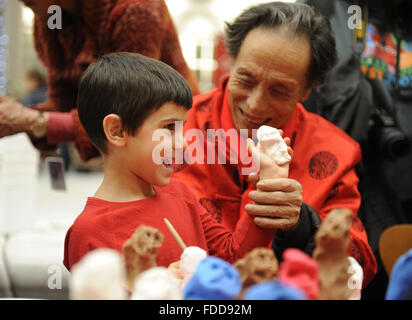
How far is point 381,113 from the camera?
5.57ft

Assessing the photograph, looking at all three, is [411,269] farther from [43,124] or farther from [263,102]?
[43,124]

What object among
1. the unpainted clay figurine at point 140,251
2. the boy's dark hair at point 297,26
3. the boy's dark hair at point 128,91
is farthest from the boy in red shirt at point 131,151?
the boy's dark hair at point 297,26

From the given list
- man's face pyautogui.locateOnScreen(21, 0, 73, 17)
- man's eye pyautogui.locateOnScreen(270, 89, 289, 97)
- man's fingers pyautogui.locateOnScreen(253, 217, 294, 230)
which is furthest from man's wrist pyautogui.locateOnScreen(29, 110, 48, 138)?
man's fingers pyautogui.locateOnScreen(253, 217, 294, 230)

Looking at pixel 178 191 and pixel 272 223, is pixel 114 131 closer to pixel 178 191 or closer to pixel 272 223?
pixel 178 191

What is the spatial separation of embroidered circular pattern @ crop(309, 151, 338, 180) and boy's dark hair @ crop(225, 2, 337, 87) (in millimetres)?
189

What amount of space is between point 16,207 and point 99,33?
55.5 inches

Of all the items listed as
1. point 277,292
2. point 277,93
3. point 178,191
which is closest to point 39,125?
point 178,191

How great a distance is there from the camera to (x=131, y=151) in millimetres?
928

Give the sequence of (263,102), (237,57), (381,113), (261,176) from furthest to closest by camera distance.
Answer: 1. (381,113)
2. (237,57)
3. (263,102)
4. (261,176)

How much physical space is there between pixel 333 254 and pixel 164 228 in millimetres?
369

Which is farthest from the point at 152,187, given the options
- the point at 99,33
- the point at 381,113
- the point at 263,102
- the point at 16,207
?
the point at 16,207

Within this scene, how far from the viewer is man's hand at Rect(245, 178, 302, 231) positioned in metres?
0.89

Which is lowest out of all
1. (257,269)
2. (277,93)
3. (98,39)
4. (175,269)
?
(175,269)

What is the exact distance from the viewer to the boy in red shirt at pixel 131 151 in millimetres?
880
